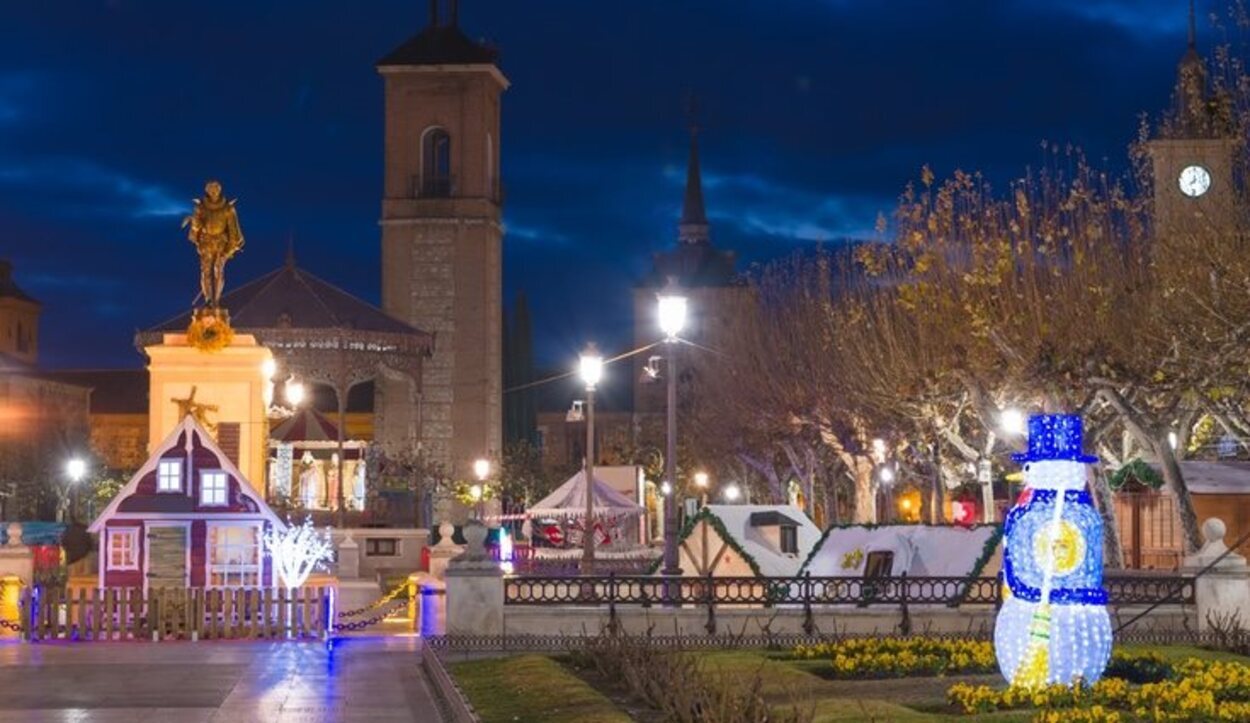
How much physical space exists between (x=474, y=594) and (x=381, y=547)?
2500 cm

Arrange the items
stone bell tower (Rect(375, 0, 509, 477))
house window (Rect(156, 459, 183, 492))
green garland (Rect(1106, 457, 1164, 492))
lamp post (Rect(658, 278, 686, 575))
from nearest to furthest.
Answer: lamp post (Rect(658, 278, 686, 575))
house window (Rect(156, 459, 183, 492))
green garland (Rect(1106, 457, 1164, 492))
stone bell tower (Rect(375, 0, 509, 477))

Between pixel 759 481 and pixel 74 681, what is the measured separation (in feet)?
232

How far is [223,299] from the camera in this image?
2781 inches

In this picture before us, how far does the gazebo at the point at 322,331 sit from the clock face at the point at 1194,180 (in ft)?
87.6

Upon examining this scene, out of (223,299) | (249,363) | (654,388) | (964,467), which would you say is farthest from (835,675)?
(654,388)

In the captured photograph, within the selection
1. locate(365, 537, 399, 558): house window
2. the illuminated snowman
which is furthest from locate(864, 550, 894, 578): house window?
locate(365, 537, 399, 558): house window

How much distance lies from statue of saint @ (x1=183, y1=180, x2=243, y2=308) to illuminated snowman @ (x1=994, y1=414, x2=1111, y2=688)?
88.4ft

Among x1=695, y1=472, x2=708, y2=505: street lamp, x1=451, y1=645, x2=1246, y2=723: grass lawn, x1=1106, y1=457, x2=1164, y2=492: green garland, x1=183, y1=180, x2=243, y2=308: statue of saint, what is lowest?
x1=451, y1=645, x2=1246, y2=723: grass lawn

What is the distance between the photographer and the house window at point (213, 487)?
35.4m

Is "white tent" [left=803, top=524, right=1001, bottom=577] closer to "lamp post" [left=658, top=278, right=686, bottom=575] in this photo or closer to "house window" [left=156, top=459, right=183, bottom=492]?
"lamp post" [left=658, top=278, right=686, bottom=575]

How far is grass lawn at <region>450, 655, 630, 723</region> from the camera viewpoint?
2008 cm

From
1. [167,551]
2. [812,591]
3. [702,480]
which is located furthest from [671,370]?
[702,480]

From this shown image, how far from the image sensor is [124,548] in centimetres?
3528

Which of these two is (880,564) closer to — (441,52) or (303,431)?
(303,431)
